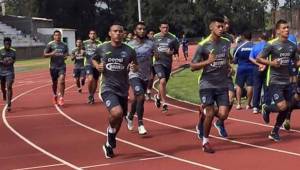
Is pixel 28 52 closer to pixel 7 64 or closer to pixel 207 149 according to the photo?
pixel 7 64

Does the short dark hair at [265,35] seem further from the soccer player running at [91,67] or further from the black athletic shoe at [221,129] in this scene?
the soccer player running at [91,67]

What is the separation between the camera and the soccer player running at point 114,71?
28.2ft

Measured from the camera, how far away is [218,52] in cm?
872

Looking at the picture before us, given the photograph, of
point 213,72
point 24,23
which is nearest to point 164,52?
point 213,72

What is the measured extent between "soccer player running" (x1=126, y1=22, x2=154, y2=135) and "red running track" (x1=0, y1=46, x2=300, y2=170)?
324 millimetres

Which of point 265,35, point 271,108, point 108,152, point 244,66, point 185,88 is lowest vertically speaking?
point 185,88

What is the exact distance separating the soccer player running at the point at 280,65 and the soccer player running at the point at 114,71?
215 centimetres

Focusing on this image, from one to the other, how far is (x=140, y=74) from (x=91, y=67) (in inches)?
240

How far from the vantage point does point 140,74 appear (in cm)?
1093

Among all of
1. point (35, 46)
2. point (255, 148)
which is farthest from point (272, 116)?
point (35, 46)

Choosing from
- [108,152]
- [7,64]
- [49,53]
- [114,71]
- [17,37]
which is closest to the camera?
[108,152]

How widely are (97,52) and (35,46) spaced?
47861 mm

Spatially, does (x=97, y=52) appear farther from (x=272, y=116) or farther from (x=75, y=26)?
(x=75, y=26)

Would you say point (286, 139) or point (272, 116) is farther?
point (272, 116)
